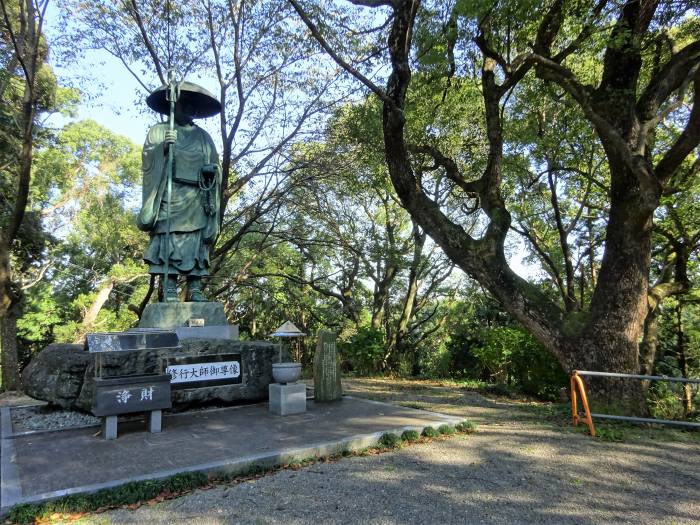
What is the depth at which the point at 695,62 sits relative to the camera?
676 centimetres


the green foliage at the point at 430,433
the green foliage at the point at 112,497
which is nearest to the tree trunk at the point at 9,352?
the green foliage at the point at 112,497

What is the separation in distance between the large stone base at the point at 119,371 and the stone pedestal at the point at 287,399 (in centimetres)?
65

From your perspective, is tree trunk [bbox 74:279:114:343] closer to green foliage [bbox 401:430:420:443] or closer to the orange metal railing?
green foliage [bbox 401:430:420:443]

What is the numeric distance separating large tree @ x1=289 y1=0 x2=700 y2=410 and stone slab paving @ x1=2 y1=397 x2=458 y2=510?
246 centimetres

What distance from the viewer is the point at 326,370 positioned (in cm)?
746

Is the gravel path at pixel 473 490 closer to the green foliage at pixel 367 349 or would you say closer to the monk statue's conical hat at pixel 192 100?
the monk statue's conical hat at pixel 192 100

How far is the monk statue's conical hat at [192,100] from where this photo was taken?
8.12 meters

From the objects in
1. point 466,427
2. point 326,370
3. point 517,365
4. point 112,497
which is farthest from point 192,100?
point 517,365

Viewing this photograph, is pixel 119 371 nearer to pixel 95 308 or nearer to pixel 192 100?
pixel 192 100

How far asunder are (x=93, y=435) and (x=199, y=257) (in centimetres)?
351

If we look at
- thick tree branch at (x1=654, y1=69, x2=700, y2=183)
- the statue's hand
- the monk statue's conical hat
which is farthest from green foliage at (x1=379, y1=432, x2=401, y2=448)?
the monk statue's conical hat

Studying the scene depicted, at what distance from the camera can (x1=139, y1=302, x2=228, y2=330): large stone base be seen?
713 cm

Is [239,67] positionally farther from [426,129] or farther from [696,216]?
[696,216]

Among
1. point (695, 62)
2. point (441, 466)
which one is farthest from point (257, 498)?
point (695, 62)
